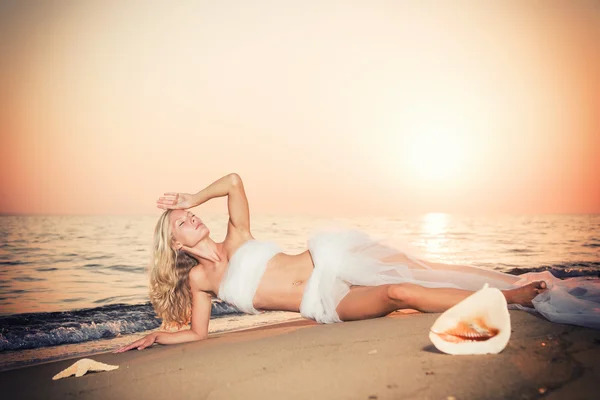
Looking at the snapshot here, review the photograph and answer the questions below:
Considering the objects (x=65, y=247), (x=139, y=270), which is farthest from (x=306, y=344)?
(x=65, y=247)

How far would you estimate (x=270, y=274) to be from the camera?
4395mm

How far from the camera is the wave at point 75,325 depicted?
19.1 feet

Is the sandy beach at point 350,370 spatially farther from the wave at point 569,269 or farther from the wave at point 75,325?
the wave at point 569,269

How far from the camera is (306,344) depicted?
3.50 meters

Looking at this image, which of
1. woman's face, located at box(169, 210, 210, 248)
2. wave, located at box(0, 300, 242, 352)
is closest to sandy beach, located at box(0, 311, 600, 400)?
woman's face, located at box(169, 210, 210, 248)

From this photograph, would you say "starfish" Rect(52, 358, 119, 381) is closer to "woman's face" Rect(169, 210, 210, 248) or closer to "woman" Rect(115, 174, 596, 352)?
"woman" Rect(115, 174, 596, 352)

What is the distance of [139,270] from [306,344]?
8039 millimetres

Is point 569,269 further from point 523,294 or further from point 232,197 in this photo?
point 232,197

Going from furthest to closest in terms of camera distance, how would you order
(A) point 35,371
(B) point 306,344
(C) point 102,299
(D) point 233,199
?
1. (C) point 102,299
2. (D) point 233,199
3. (A) point 35,371
4. (B) point 306,344

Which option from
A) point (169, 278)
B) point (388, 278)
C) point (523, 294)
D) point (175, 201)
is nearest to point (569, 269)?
point (523, 294)

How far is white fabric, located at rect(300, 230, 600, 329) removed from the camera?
345 centimetres

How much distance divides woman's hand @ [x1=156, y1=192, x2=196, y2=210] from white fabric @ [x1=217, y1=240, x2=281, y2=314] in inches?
25.8

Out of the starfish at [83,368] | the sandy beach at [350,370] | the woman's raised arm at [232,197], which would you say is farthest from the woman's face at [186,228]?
the starfish at [83,368]

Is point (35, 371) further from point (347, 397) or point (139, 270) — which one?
point (139, 270)
